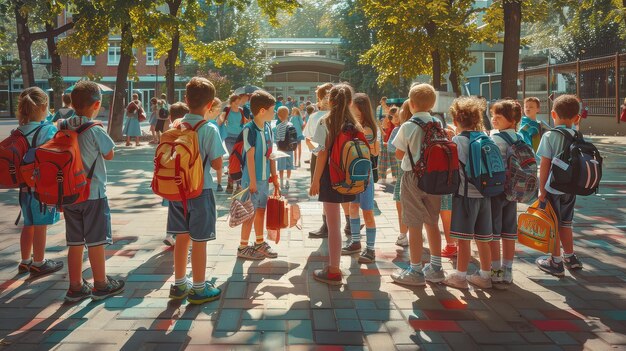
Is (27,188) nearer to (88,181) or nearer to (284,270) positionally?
(88,181)

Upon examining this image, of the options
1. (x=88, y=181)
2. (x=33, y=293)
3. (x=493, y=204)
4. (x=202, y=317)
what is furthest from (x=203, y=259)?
(x=493, y=204)

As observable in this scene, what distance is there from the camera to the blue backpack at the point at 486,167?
4859 mm

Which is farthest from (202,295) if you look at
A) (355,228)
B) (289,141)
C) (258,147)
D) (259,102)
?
(289,141)

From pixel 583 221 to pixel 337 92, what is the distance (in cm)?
463

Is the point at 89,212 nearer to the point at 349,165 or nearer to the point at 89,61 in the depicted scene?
the point at 349,165

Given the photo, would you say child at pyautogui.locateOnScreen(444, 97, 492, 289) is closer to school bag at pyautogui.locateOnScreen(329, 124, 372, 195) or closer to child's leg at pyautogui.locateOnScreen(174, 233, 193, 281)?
school bag at pyautogui.locateOnScreen(329, 124, 372, 195)

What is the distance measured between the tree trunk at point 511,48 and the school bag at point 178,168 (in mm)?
9879

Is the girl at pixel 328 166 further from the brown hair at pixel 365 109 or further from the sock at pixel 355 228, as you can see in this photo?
the sock at pixel 355 228

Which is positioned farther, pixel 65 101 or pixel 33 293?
pixel 65 101

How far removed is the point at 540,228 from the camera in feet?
17.5

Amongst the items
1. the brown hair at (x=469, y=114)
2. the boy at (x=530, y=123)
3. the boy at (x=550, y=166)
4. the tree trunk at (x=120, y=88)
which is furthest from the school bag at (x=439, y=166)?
the tree trunk at (x=120, y=88)

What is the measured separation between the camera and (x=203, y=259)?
470 cm

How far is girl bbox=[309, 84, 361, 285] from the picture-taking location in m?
5.20

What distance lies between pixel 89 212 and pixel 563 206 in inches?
165
